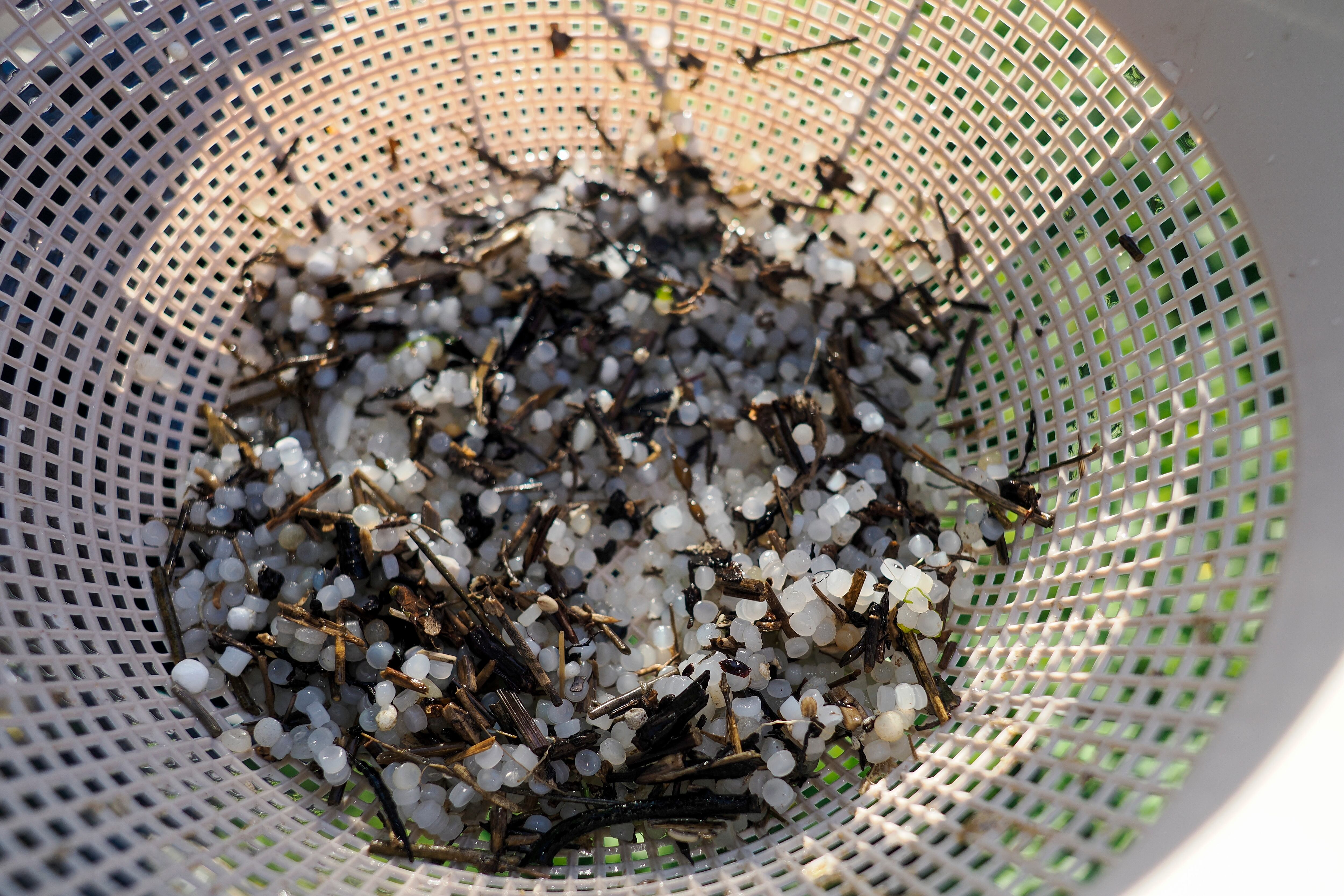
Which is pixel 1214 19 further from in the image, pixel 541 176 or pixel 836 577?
pixel 541 176

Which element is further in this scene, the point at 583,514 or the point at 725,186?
the point at 725,186

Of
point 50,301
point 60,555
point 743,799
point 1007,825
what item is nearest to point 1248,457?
point 1007,825

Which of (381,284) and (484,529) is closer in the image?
(484,529)

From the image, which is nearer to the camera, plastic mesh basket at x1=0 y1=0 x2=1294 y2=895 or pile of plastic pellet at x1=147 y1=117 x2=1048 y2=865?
plastic mesh basket at x1=0 y1=0 x2=1294 y2=895

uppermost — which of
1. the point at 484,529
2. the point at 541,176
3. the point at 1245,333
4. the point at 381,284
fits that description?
the point at 1245,333

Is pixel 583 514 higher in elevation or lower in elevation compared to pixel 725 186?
lower

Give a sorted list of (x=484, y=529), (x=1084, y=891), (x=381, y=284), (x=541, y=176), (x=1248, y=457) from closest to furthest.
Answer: (x=1084, y=891), (x=1248, y=457), (x=484, y=529), (x=381, y=284), (x=541, y=176)

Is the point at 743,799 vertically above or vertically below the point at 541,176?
below

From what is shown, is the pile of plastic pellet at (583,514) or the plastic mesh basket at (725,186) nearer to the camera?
the plastic mesh basket at (725,186)
